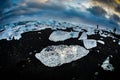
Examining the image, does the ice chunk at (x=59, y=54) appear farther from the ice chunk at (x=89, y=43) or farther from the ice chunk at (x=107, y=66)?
the ice chunk at (x=107, y=66)

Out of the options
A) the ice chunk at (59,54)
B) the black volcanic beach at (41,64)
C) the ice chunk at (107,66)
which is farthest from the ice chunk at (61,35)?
the ice chunk at (107,66)

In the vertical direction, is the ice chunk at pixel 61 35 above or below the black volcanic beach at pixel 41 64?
above

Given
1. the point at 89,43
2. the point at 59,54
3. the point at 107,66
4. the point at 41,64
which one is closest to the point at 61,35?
the point at 59,54

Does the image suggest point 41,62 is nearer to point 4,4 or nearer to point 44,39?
point 44,39

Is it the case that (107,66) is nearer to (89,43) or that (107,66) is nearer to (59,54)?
(89,43)

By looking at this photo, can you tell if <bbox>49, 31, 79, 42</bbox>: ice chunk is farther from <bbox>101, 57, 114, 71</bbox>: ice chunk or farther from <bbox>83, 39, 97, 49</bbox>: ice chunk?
<bbox>101, 57, 114, 71</bbox>: ice chunk
